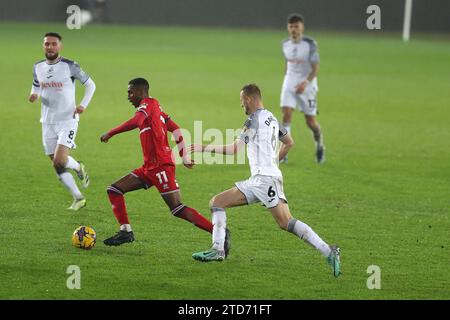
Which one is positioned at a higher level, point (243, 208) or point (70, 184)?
point (70, 184)

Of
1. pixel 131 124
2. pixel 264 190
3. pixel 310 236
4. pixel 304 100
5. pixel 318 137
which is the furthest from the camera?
pixel 304 100

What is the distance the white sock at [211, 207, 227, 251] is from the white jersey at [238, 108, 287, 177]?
591mm

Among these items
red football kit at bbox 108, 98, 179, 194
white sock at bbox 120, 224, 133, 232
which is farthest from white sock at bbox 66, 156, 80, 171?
red football kit at bbox 108, 98, 179, 194

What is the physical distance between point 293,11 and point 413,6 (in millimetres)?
6543

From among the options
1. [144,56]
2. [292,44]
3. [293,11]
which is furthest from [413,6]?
[292,44]

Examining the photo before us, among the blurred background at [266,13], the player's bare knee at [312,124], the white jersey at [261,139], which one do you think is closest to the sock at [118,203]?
the white jersey at [261,139]

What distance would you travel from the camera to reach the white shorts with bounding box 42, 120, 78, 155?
42.3 ft

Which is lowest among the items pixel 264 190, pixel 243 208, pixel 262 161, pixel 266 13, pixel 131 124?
pixel 243 208

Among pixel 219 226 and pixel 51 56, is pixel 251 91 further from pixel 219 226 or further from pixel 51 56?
pixel 51 56

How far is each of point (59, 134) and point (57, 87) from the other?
0.66 meters

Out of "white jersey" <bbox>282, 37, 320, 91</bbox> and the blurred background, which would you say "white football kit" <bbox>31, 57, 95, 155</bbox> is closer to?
"white jersey" <bbox>282, 37, 320, 91</bbox>

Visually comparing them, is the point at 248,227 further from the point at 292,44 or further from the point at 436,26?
the point at 436,26

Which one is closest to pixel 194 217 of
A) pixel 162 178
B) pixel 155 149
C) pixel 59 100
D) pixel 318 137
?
pixel 162 178

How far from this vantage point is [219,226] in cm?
1022
